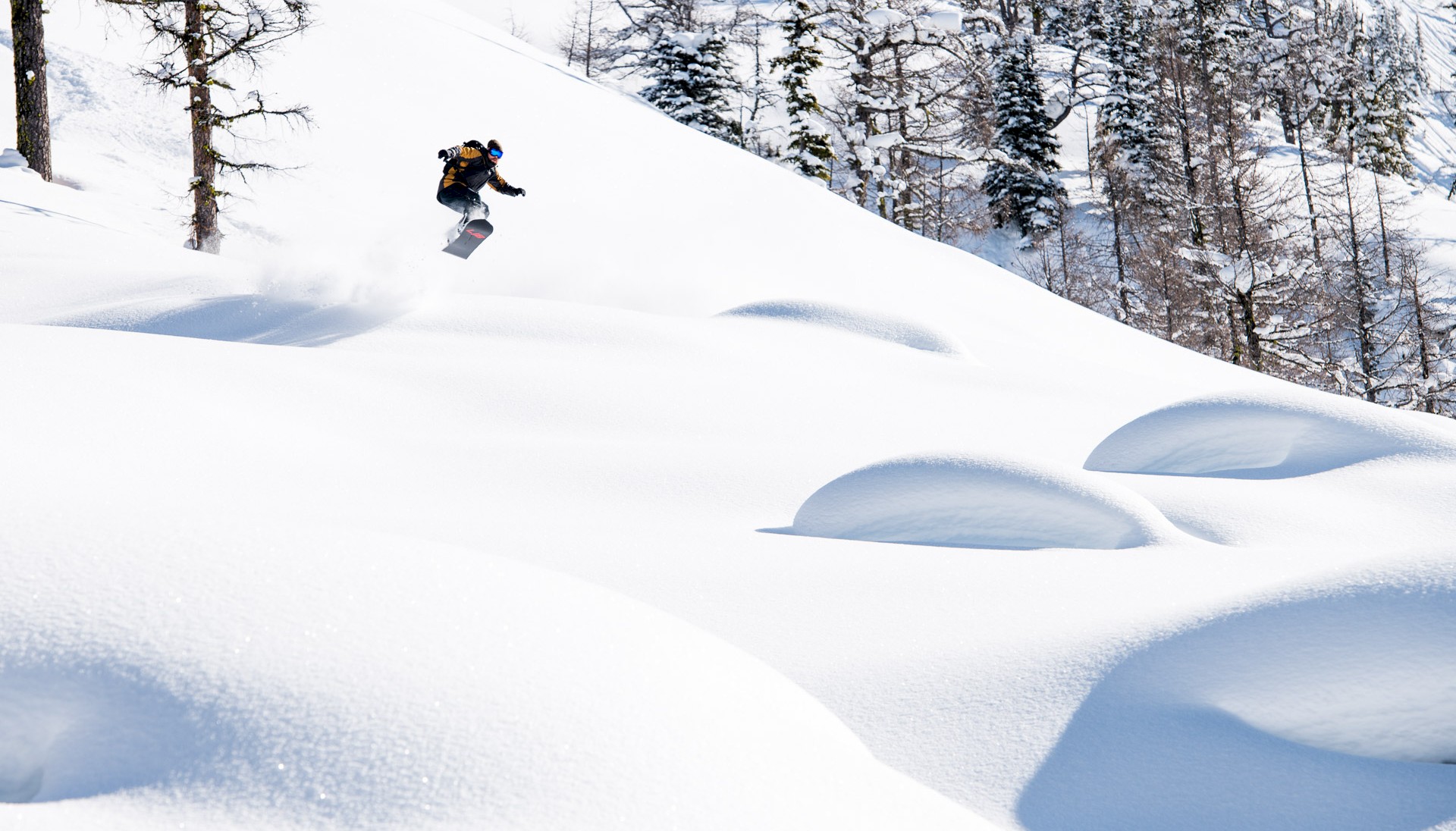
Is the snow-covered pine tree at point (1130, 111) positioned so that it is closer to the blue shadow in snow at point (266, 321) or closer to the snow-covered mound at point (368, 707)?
the blue shadow in snow at point (266, 321)

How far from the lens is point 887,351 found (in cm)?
991

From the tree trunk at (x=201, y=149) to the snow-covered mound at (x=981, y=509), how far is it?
12.6 metres

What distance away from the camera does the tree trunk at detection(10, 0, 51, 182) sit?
14375 millimetres

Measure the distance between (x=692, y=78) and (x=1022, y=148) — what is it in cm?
1535

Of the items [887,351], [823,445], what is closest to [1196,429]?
[823,445]

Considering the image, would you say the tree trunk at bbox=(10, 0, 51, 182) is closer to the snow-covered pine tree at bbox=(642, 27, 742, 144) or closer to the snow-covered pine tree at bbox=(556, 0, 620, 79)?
the snow-covered pine tree at bbox=(642, 27, 742, 144)

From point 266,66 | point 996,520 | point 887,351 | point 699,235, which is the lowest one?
point 996,520

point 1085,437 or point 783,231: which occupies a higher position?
point 783,231

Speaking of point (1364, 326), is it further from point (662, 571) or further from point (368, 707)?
point (368, 707)

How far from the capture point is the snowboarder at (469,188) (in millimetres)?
10352

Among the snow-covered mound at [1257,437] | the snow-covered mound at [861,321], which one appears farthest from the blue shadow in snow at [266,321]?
the snow-covered mound at [1257,437]

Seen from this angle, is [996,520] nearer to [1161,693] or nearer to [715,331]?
[1161,693]

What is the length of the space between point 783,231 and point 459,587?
55.6 ft

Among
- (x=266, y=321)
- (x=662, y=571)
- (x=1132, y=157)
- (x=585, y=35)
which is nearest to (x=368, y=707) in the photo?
(x=662, y=571)
